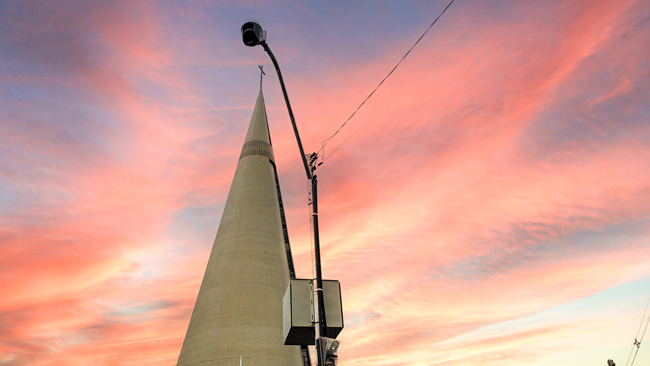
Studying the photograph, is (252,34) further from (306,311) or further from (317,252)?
(306,311)

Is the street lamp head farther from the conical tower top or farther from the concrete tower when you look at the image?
the conical tower top

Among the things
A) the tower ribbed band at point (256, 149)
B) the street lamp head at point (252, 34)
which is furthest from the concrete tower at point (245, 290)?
the street lamp head at point (252, 34)

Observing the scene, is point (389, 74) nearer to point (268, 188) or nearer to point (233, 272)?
point (233, 272)

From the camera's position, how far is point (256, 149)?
123 feet

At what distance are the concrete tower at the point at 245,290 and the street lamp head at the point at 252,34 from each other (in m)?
21.0

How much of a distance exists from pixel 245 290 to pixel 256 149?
15.7 metres

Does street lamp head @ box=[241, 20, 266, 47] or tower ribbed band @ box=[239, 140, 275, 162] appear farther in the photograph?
tower ribbed band @ box=[239, 140, 275, 162]

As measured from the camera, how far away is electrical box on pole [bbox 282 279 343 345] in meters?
7.89

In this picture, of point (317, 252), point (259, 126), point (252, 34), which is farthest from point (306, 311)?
point (259, 126)

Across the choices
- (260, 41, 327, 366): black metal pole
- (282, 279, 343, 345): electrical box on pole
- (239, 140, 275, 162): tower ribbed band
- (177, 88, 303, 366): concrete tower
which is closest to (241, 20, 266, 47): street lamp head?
(260, 41, 327, 366): black metal pole

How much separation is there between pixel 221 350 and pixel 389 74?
70.8 ft

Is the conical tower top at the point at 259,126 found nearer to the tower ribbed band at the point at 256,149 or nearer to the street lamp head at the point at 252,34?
the tower ribbed band at the point at 256,149

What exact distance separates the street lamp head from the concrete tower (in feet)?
68.8

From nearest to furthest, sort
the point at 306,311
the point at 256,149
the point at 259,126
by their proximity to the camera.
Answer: the point at 306,311, the point at 256,149, the point at 259,126
